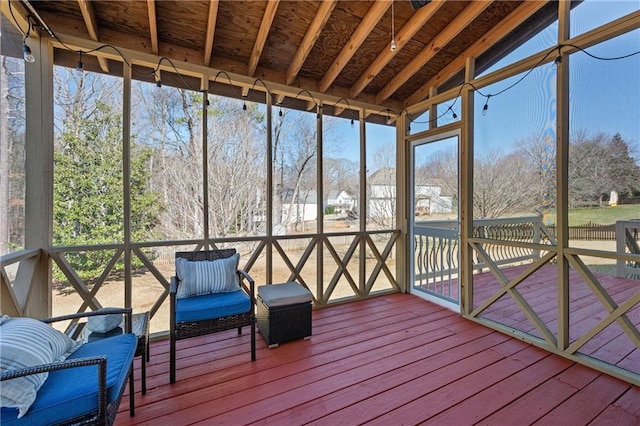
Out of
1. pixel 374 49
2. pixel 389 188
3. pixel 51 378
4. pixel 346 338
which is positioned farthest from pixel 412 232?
pixel 51 378

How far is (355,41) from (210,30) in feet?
4.99

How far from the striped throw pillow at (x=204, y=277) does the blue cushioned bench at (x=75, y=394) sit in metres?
1.10

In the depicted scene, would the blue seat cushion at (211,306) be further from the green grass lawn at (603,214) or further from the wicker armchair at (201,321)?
the green grass lawn at (603,214)

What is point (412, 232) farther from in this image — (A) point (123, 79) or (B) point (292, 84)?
(A) point (123, 79)

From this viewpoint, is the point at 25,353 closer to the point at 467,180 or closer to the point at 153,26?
the point at 153,26

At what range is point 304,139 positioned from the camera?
163 inches

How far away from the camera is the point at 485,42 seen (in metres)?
3.24

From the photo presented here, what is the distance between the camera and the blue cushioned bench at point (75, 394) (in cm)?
115

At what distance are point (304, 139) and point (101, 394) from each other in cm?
354

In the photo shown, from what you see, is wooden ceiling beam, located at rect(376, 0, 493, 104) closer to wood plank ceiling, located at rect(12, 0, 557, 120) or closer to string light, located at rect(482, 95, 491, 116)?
wood plank ceiling, located at rect(12, 0, 557, 120)

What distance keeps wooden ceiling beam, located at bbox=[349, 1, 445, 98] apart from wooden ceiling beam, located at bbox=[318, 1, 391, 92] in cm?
39

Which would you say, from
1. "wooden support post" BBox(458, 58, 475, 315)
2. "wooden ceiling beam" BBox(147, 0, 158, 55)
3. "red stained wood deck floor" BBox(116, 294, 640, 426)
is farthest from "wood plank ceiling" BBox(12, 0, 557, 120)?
"red stained wood deck floor" BBox(116, 294, 640, 426)

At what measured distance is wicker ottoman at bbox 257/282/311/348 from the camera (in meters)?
2.73

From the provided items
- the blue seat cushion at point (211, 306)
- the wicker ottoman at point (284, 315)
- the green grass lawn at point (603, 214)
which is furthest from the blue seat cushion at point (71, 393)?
the green grass lawn at point (603, 214)
